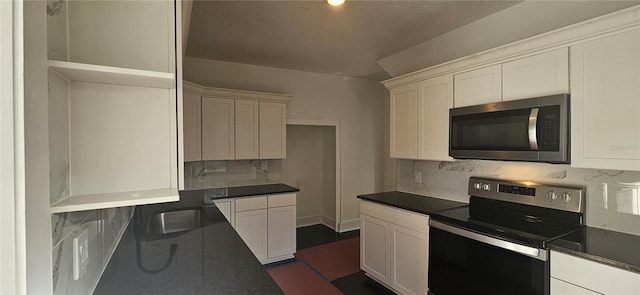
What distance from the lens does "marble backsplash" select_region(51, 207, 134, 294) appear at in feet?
2.23

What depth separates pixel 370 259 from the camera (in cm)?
278

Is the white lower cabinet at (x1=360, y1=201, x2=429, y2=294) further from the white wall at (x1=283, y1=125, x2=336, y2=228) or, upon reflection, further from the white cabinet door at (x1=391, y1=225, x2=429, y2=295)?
the white wall at (x1=283, y1=125, x2=336, y2=228)

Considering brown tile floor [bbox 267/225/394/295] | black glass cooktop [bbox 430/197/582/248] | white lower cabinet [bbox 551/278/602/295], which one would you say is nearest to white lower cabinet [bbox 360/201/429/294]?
brown tile floor [bbox 267/225/394/295]

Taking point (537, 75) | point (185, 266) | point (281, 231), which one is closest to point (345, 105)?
point (281, 231)

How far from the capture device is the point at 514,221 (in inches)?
78.1

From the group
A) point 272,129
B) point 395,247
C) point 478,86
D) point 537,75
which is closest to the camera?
point 537,75

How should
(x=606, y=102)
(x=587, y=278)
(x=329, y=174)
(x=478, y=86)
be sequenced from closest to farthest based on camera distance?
(x=587, y=278), (x=606, y=102), (x=478, y=86), (x=329, y=174)

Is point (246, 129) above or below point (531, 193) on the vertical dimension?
above

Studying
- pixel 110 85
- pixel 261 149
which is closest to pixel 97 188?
pixel 110 85

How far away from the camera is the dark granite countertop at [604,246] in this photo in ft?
4.46

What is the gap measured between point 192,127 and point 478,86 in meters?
2.85

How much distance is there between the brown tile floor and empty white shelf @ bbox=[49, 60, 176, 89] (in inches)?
99.4

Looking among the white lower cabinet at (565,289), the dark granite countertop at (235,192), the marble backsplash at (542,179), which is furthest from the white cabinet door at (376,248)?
the white lower cabinet at (565,289)

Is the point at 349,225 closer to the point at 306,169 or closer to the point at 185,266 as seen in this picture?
the point at 306,169
